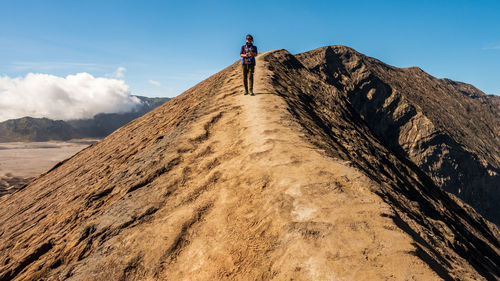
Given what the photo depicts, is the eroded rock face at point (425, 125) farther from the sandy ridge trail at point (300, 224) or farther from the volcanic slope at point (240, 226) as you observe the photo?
the sandy ridge trail at point (300, 224)

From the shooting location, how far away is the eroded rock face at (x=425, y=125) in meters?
35.8

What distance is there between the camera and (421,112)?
37.5m

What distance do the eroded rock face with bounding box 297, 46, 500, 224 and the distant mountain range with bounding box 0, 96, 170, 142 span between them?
5873 inches

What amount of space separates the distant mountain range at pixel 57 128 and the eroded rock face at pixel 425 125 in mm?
149183

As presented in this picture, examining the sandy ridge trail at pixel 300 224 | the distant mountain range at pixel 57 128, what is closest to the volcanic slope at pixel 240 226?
the sandy ridge trail at pixel 300 224

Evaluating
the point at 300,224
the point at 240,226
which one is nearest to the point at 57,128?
the point at 240,226

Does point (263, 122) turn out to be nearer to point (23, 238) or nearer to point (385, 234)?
point (385, 234)

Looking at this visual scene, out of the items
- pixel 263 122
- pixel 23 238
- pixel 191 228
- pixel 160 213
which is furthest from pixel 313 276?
pixel 23 238

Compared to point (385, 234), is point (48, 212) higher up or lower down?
lower down

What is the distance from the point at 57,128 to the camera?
144 meters

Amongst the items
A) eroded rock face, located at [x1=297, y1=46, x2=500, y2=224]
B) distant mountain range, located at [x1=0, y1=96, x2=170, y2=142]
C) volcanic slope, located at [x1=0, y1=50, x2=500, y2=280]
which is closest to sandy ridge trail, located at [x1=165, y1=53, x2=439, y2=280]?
volcanic slope, located at [x1=0, y1=50, x2=500, y2=280]

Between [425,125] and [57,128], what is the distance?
173948 mm

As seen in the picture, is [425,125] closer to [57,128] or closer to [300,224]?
[300,224]

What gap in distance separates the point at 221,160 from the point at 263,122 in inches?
61.3
